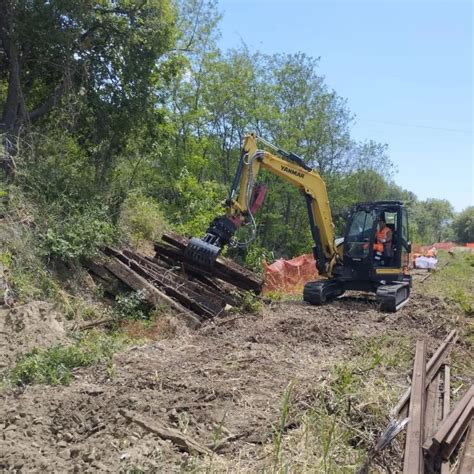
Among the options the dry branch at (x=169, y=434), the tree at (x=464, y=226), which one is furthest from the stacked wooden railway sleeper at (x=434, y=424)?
Result: the tree at (x=464, y=226)

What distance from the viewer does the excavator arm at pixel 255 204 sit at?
31.7 ft

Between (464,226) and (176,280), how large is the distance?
91479 mm

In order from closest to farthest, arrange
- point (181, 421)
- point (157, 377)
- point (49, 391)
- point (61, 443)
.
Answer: point (61, 443), point (181, 421), point (49, 391), point (157, 377)

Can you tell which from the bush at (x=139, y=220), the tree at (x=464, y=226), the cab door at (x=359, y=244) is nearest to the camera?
the cab door at (x=359, y=244)

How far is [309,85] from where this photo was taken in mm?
33281

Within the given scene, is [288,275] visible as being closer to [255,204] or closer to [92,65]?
[255,204]

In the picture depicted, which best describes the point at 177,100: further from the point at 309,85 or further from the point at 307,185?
the point at 307,185

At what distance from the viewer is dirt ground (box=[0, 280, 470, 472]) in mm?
3842

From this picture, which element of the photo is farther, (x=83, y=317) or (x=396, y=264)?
(x=396, y=264)

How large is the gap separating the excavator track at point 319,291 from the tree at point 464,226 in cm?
8145

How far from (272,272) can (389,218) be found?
583cm

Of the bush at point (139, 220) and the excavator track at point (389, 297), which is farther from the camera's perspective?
the bush at point (139, 220)

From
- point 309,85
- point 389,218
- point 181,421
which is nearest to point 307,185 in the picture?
point 389,218

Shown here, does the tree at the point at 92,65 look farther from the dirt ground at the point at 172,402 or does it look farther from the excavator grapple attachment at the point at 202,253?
the dirt ground at the point at 172,402
